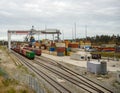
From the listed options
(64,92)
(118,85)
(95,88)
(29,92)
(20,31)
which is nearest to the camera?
(29,92)

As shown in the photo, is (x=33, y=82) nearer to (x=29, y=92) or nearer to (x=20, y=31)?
(x=29, y=92)

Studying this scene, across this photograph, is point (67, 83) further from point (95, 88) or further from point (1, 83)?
point (1, 83)

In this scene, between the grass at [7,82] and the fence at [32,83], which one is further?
the grass at [7,82]

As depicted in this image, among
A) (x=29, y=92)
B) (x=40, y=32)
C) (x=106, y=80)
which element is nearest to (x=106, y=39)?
(x=40, y=32)

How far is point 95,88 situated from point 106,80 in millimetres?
5124

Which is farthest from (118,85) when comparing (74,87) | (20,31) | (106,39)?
(106,39)

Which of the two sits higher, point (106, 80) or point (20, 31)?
point (20, 31)

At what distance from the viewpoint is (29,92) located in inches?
794

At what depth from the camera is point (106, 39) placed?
141000mm

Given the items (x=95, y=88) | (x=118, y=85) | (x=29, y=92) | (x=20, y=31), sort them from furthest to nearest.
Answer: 1. (x=20, y=31)
2. (x=118, y=85)
3. (x=95, y=88)
4. (x=29, y=92)

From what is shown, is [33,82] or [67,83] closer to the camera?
[33,82]

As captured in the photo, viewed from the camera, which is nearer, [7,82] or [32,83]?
[32,83]

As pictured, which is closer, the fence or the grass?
the fence

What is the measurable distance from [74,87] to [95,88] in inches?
92.7
